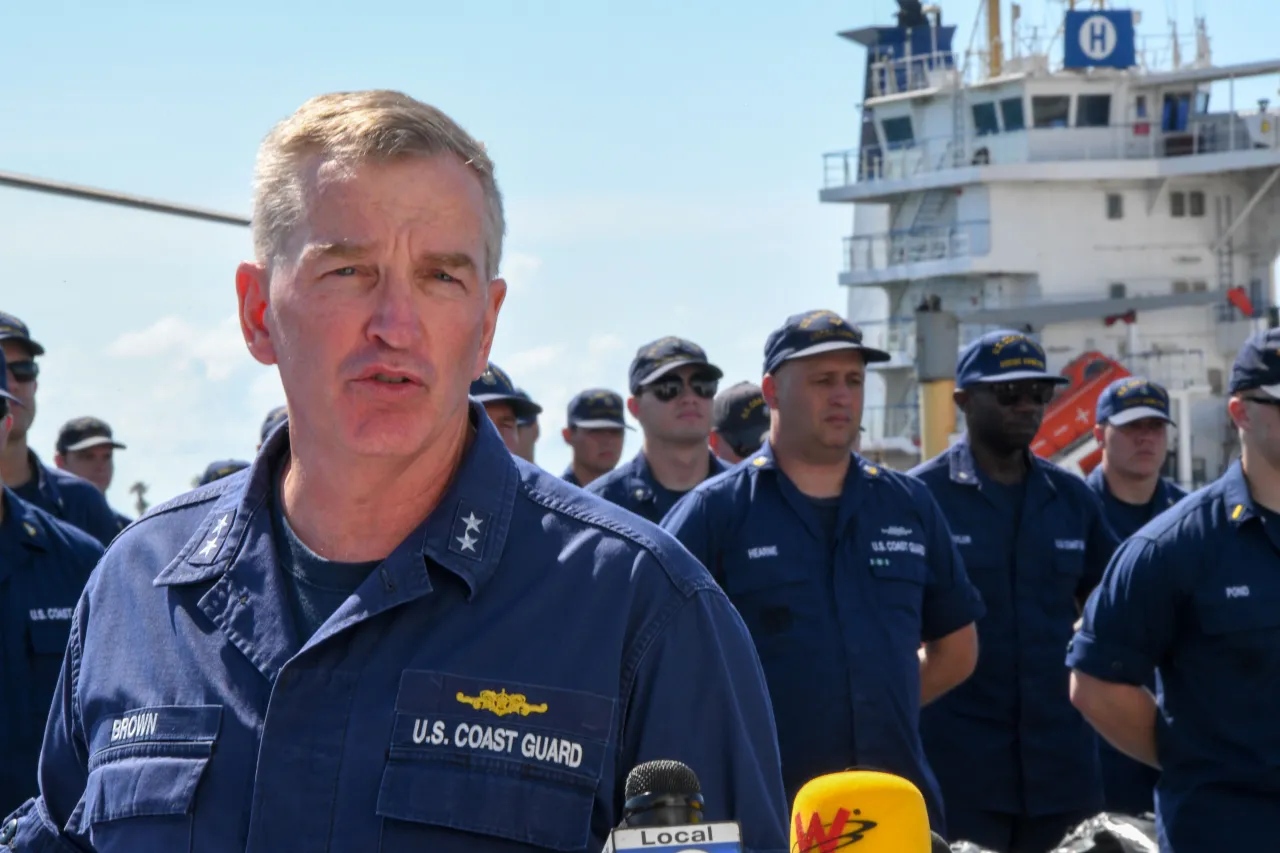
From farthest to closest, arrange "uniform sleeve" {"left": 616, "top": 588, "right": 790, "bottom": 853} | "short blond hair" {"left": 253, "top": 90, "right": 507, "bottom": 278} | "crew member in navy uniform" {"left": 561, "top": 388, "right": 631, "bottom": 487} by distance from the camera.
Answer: "crew member in navy uniform" {"left": 561, "top": 388, "right": 631, "bottom": 487} < "short blond hair" {"left": 253, "top": 90, "right": 507, "bottom": 278} < "uniform sleeve" {"left": 616, "top": 588, "right": 790, "bottom": 853}

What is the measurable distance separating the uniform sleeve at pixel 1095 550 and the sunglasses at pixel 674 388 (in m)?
1.91

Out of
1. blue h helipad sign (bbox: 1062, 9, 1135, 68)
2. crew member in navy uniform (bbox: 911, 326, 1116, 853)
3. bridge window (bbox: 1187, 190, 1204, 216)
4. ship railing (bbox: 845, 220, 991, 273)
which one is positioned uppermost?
blue h helipad sign (bbox: 1062, 9, 1135, 68)

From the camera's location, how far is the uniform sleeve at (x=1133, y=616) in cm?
570

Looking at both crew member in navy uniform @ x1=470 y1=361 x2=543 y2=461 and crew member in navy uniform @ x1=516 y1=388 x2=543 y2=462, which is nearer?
crew member in navy uniform @ x1=470 y1=361 x2=543 y2=461

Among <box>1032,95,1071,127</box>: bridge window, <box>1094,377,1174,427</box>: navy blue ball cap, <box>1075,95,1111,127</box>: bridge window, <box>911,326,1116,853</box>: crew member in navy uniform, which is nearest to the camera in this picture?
<box>911,326,1116,853</box>: crew member in navy uniform

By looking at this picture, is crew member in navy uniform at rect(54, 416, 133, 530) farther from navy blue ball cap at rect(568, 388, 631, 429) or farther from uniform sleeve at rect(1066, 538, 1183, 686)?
uniform sleeve at rect(1066, 538, 1183, 686)

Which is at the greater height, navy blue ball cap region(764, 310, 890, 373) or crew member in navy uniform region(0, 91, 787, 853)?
navy blue ball cap region(764, 310, 890, 373)

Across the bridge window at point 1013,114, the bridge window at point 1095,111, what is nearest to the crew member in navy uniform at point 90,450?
the bridge window at point 1013,114

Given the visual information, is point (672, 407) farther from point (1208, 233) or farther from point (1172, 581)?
point (1208, 233)

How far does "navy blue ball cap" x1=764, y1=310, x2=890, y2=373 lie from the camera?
696cm

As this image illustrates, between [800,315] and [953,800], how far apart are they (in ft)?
6.29

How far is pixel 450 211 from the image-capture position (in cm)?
258

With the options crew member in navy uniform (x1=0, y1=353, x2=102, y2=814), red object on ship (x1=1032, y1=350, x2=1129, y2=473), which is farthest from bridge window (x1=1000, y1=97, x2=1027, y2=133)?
crew member in navy uniform (x1=0, y1=353, x2=102, y2=814)

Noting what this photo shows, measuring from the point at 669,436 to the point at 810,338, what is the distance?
2222 millimetres
